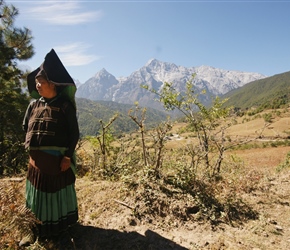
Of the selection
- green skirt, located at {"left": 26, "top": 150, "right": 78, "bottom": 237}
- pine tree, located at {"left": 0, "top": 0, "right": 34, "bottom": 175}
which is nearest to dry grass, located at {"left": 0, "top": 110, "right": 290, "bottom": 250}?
green skirt, located at {"left": 26, "top": 150, "right": 78, "bottom": 237}

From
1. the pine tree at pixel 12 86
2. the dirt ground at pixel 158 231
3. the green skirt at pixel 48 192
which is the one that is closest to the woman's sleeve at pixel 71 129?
the green skirt at pixel 48 192

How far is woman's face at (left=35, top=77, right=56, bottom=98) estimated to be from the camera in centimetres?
354

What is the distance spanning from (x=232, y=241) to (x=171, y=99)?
4.41 meters

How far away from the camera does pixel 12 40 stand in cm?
1165

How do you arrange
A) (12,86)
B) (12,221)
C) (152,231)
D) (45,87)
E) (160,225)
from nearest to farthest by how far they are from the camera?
(12,221) < (45,87) < (152,231) < (160,225) < (12,86)

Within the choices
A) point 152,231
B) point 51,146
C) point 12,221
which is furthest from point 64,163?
point 152,231

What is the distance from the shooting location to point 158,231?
4043 mm

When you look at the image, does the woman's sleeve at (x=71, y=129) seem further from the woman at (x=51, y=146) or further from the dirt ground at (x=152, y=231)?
the dirt ground at (x=152, y=231)

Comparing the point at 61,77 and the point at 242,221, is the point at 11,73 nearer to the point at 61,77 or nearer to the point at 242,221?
the point at 61,77

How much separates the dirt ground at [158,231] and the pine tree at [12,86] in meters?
6.91

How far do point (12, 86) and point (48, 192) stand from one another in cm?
930

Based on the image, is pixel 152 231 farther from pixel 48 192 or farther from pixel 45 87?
pixel 45 87

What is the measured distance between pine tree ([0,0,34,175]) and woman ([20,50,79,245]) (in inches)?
286

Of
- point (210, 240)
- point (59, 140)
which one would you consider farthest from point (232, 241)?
point (59, 140)
